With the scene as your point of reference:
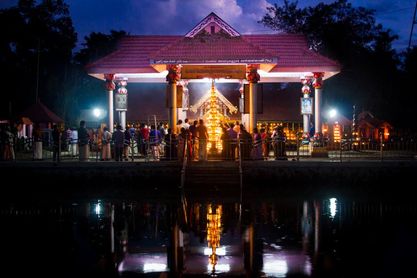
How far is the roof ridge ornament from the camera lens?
24234 millimetres

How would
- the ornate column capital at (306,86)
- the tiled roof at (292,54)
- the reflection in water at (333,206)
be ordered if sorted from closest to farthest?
1. the reflection in water at (333,206)
2. the tiled roof at (292,54)
3. the ornate column capital at (306,86)

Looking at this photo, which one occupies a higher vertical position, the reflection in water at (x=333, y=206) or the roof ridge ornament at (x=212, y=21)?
the roof ridge ornament at (x=212, y=21)

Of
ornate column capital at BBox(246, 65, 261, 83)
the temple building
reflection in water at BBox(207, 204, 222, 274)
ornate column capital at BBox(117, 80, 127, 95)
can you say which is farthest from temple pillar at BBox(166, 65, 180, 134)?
reflection in water at BBox(207, 204, 222, 274)

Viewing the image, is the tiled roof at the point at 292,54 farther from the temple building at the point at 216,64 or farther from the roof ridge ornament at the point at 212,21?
the roof ridge ornament at the point at 212,21

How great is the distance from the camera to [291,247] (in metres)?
10.6

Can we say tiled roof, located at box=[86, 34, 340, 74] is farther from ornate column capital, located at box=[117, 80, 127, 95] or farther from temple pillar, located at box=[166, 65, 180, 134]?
ornate column capital, located at box=[117, 80, 127, 95]

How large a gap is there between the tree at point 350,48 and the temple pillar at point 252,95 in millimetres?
22833

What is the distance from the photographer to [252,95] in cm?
2377

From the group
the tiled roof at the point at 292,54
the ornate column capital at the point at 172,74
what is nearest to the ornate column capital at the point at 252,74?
the tiled roof at the point at 292,54

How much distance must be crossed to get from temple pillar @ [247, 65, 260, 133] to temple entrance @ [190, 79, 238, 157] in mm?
1285

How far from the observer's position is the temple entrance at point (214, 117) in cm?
2323

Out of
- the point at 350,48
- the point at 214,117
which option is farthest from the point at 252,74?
the point at 350,48

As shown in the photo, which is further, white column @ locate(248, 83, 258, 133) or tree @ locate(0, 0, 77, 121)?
tree @ locate(0, 0, 77, 121)

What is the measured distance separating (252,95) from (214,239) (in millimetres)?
13108
